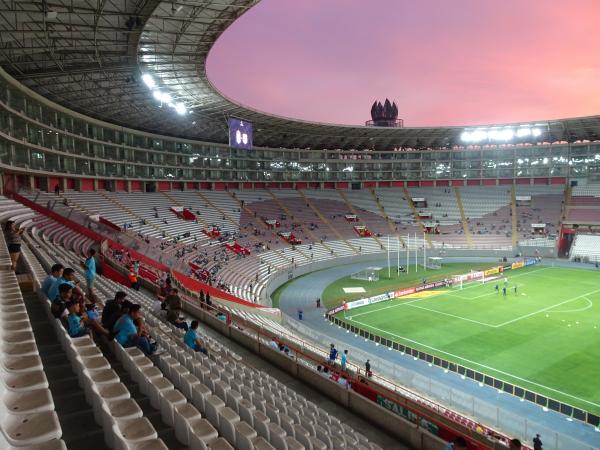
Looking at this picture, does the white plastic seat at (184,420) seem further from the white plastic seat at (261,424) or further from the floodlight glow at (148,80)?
the floodlight glow at (148,80)

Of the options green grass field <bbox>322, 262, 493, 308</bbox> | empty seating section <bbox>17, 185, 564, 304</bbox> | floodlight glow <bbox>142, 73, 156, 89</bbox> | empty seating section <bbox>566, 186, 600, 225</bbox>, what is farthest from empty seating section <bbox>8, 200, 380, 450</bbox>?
empty seating section <bbox>566, 186, 600, 225</bbox>

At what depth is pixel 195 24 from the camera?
27.4 meters

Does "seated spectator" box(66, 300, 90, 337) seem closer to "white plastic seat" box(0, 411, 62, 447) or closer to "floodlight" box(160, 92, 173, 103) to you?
"white plastic seat" box(0, 411, 62, 447)

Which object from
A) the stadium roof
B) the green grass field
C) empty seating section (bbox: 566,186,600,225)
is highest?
A: the stadium roof

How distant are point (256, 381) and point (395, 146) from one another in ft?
235

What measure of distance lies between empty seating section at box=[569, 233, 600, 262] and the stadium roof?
42.6 m

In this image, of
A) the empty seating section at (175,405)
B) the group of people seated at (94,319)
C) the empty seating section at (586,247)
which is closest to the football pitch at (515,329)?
the empty seating section at (586,247)

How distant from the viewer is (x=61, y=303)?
799cm

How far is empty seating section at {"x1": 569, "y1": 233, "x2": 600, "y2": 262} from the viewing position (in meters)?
57.2

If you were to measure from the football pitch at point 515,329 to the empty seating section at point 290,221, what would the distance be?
12666 millimetres

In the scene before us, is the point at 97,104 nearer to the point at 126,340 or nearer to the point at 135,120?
the point at 135,120

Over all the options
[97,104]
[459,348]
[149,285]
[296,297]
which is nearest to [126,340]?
[149,285]

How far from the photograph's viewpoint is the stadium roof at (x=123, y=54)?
937 inches

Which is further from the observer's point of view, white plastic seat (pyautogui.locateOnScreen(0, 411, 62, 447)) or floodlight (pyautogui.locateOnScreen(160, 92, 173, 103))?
floodlight (pyautogui.locateOnScreen(160, 92, 173, 103))
